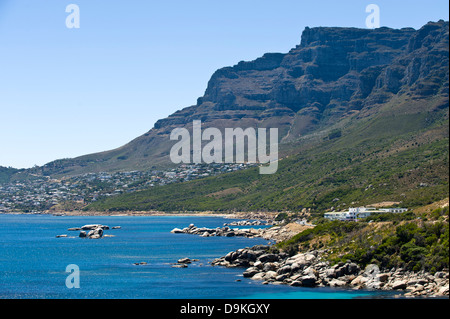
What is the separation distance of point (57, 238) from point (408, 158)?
10027 cm

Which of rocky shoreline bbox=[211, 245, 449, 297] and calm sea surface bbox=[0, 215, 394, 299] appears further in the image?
calm sea surface bbox=[0, 215, 394, 299]

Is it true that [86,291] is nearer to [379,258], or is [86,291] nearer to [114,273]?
[114,273]

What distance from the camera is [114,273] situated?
84.8m

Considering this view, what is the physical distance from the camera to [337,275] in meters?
71.3

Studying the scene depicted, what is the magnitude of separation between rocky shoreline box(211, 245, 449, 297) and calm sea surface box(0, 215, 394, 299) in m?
2.35

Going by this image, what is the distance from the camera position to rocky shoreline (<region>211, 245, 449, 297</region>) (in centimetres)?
6238

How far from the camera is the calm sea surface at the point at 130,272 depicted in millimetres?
67438

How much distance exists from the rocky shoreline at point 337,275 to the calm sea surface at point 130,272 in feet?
7.73

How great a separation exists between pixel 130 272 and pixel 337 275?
29607 millimetres

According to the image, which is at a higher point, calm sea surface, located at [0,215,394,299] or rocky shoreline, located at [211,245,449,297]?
rocky shoreline, located at [211,245,449,297]

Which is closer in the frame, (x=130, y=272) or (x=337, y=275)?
(x=337, y=275)

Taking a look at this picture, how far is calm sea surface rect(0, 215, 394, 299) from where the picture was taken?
6744cm

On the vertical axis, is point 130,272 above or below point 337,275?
A: below
